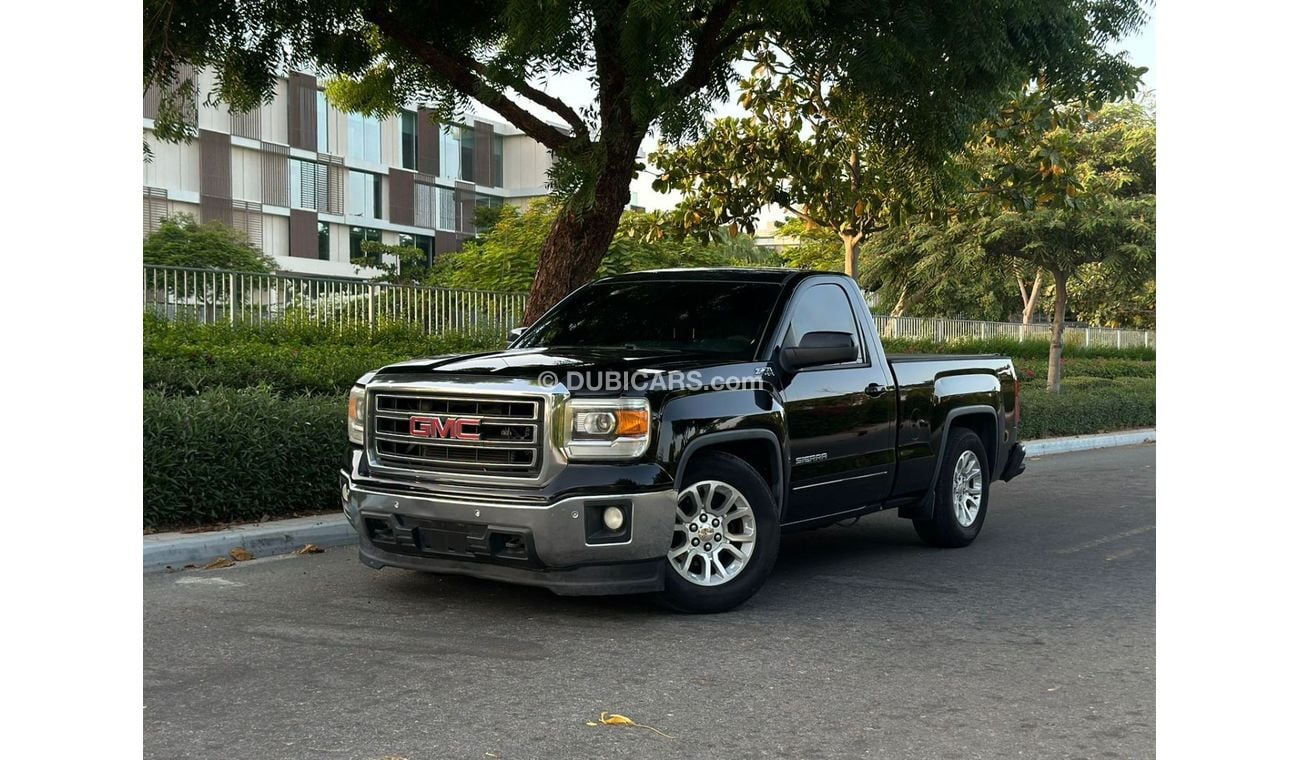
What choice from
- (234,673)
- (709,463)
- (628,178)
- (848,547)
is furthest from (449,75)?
(234,673)

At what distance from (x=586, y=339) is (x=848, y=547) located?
2719 millimetres

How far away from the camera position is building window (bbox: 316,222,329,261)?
51.1 metres

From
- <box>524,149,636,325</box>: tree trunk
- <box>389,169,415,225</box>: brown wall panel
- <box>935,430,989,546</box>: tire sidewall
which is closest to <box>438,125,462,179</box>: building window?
<box>389,169,415,225</box>: brown wall panel

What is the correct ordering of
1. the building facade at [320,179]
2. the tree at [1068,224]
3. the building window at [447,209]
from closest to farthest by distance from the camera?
the tree at [1068,224] < the building facade at [320,179] < the building window at [447,209]

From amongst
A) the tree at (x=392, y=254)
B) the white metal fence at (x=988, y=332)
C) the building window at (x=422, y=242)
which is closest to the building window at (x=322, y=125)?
the tree at (x=392, y=254)

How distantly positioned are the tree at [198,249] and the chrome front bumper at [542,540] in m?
30.2

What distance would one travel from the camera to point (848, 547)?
9.38 metres

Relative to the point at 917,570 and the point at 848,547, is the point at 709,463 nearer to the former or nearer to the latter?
the point at 917,570

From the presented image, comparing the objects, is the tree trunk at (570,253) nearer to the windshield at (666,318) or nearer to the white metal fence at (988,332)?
the windshield at (666,318)

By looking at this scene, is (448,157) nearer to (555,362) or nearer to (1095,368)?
(1095,368)

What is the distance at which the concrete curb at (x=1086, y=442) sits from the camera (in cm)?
1795

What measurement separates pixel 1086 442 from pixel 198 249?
2631 cm

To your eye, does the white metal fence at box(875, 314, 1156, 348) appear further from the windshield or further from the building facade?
the windshield

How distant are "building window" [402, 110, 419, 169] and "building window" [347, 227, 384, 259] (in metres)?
3.59
